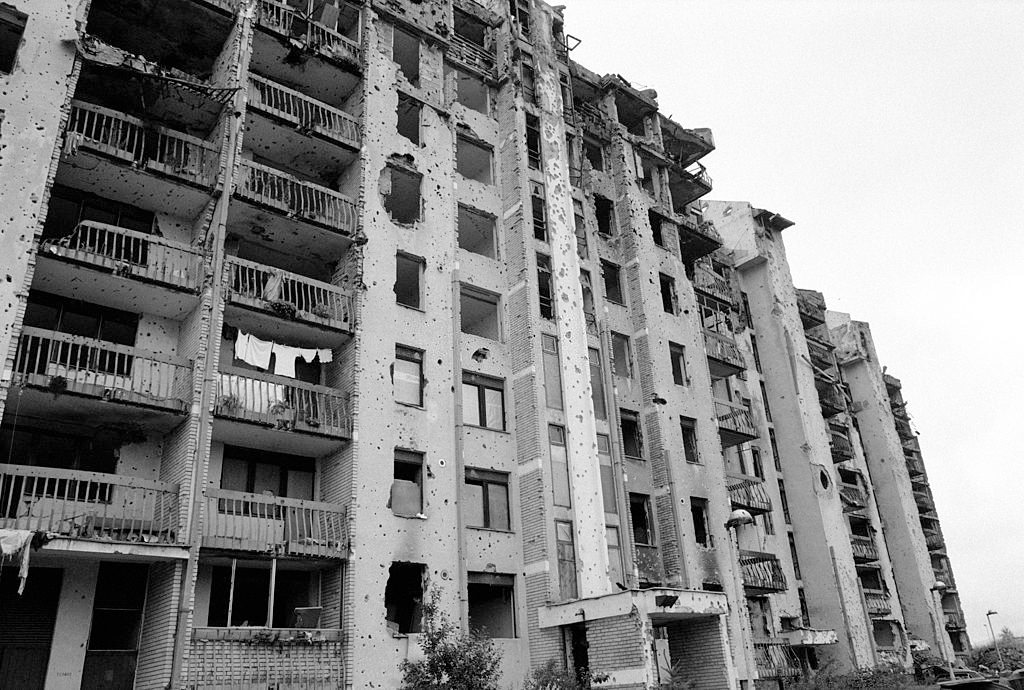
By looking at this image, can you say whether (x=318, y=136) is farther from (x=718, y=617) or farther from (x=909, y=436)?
(x=909, y=436)

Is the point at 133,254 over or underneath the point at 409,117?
underneath

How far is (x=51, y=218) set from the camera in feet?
76.5

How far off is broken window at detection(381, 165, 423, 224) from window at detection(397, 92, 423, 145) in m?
2.00

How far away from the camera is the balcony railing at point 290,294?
78.9 feet

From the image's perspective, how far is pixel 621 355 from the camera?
114 ft

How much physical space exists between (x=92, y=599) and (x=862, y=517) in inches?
1775

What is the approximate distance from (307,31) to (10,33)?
9.67 meters

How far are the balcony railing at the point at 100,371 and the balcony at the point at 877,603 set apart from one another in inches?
1558

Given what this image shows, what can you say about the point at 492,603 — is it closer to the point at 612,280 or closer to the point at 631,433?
the point at 631,433

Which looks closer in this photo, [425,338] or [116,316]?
[116,316]

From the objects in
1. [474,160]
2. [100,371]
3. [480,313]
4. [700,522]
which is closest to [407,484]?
[480,313]

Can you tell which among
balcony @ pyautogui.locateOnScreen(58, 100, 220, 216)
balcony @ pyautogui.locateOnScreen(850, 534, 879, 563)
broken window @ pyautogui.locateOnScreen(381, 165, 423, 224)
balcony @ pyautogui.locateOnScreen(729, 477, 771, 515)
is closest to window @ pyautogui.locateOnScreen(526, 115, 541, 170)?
broken window @ pyautogui.locateOnScreen(381, 165, 423, 224)

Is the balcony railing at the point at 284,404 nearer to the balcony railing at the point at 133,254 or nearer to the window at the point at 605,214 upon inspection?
the balcony railing at the point at 133,254

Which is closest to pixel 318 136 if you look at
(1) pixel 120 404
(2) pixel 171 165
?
(2) pixel 171 165
